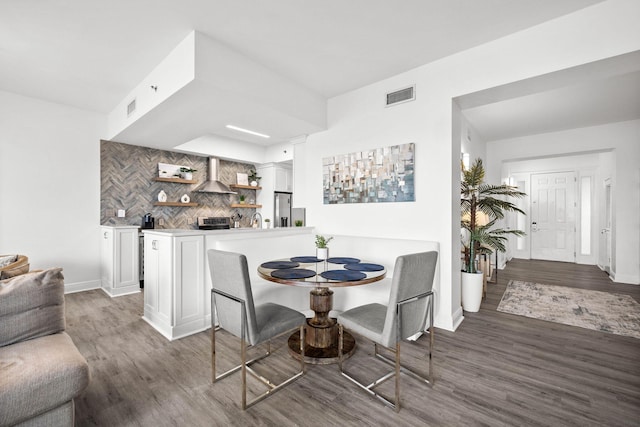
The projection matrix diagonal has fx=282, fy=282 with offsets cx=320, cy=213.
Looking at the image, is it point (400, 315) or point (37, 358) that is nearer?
point (37, 358)

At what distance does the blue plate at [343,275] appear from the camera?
2.12 meters

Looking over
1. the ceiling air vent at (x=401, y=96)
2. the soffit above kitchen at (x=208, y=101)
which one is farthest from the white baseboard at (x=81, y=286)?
the ceiling air vent at (x=401, y=96)

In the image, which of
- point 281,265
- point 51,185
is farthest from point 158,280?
point 51,185

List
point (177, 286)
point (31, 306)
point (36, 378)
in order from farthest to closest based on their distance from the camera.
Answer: point (177, 286) → point (31, 306) → point (36, 378)

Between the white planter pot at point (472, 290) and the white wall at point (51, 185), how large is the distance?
5731mm

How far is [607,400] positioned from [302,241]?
9.82 ft

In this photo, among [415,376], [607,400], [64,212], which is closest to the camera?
[607,400]

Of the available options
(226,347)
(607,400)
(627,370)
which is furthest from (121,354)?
(627,370)

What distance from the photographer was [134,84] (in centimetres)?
379

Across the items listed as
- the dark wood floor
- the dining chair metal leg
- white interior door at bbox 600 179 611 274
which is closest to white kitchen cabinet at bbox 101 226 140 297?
the dark wood floor

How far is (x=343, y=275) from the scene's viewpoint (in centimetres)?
222

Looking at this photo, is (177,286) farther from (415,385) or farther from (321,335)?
(415,385)

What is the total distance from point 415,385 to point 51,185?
5.60 metres

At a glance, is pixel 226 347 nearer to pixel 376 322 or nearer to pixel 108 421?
pixel 108 421
